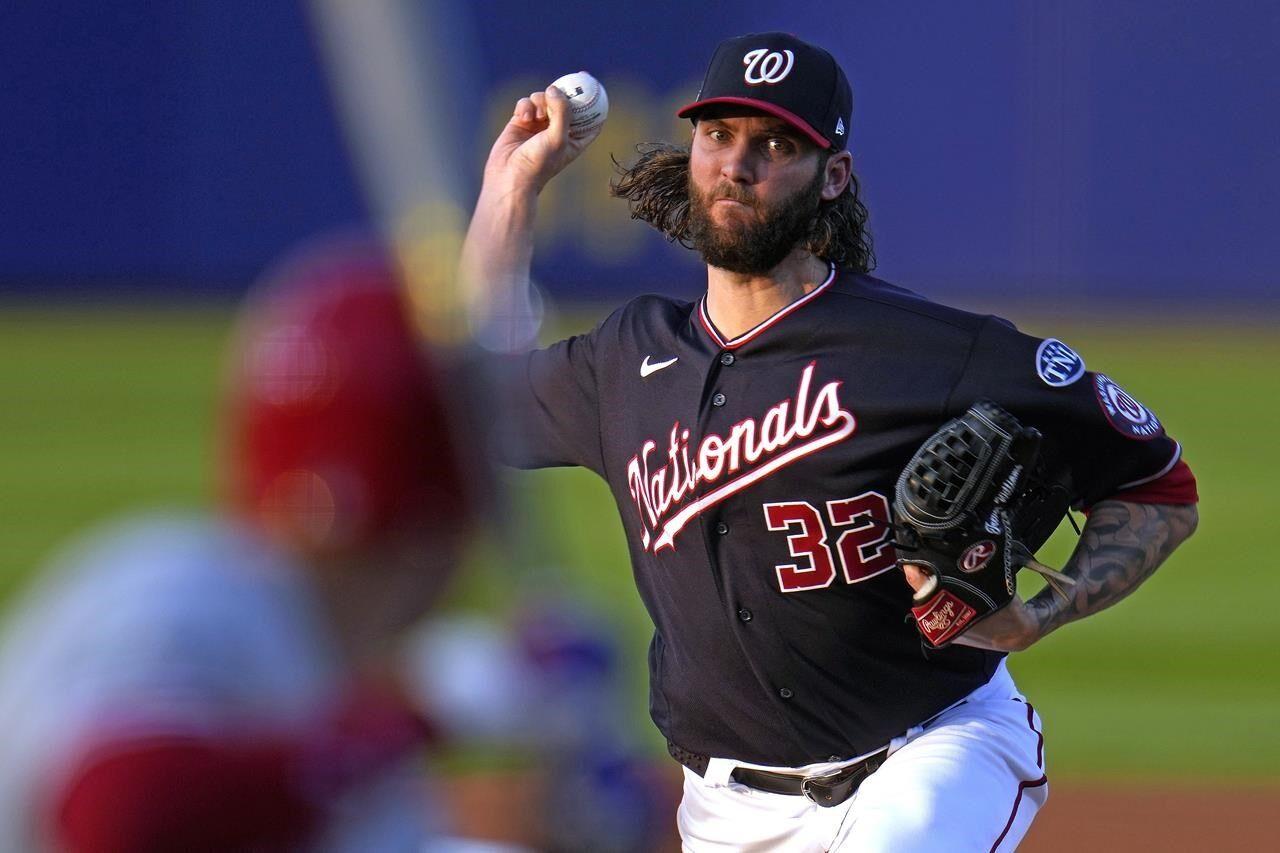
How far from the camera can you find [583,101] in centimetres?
385

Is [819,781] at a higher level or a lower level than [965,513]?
lower

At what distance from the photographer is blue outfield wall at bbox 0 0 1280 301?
17625mm

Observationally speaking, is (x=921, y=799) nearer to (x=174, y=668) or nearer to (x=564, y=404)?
(x=564, y=404)

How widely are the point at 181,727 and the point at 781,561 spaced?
2221 mm

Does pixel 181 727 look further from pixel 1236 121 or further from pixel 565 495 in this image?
pixel 1236 121

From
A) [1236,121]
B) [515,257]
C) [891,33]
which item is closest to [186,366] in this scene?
[891,33]

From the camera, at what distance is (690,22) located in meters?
18.7

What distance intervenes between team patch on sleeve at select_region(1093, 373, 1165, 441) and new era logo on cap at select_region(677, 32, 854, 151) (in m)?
0.74

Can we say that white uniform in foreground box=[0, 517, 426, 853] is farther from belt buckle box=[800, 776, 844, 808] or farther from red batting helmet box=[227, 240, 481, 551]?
belt buckle box=[800, 776, 844, 808]

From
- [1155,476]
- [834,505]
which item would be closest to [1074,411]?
[1155,476]

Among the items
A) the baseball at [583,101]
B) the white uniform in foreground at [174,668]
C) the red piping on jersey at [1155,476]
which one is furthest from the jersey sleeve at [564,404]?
the white uniform in foreground at [174,668]

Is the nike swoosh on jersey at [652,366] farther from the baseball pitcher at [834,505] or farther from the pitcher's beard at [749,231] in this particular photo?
the pitcher's beard at [749,231]

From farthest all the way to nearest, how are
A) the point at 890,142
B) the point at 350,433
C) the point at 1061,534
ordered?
the point at 890,142 < the point at 1061,534 < the point at 350,433

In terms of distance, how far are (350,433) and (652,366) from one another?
245 centimetres
